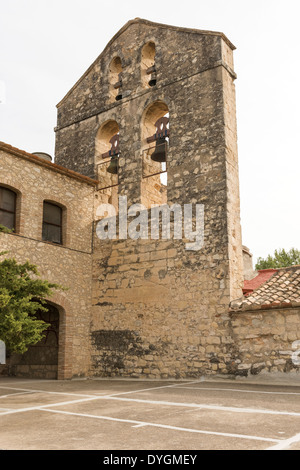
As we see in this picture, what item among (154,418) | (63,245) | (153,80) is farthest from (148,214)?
(154,418)

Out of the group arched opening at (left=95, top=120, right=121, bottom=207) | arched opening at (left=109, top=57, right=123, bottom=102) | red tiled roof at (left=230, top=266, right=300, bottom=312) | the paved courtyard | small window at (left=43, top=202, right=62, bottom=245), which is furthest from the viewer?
arched opening at (left=109, top=57, right=123, bottom=102)

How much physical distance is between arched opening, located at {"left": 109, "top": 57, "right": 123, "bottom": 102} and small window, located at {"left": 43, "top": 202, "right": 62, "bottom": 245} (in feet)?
13.4

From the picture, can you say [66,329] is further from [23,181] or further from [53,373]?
[23,181]

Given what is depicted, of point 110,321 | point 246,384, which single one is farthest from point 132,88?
point 246,384

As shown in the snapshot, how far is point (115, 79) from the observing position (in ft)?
45.3

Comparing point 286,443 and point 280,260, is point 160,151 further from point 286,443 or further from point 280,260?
point 280,260

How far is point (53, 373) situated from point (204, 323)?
15.9 ft

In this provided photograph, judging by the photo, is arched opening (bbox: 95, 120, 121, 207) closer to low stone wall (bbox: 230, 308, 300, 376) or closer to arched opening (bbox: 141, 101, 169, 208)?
arched opening (bbox: 141, 101, 169, 208)

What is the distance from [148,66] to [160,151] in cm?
315

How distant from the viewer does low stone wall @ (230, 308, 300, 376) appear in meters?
8.77

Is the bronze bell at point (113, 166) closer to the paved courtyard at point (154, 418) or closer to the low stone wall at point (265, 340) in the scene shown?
the low stone wall at point (265, 340)

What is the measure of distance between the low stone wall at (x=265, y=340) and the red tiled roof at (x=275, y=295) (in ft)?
0.58

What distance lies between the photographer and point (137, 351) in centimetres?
1087

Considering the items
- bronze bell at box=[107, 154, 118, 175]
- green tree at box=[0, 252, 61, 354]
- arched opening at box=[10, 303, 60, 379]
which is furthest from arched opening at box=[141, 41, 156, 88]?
green tree at box=[0, 252, 61, 354]
